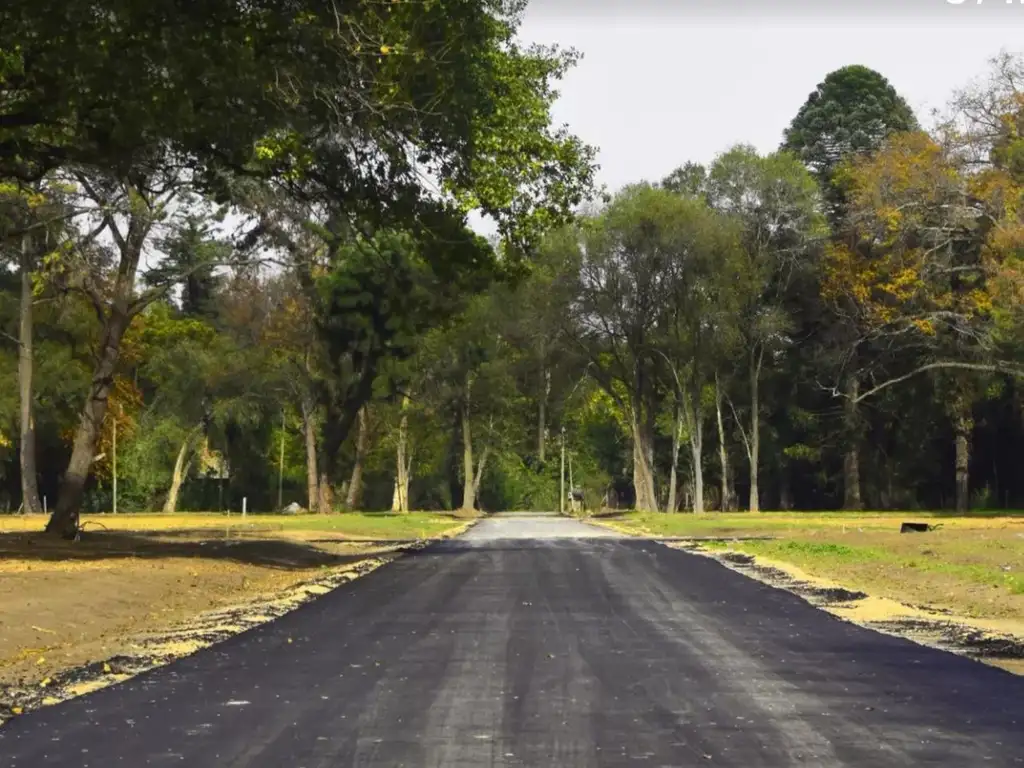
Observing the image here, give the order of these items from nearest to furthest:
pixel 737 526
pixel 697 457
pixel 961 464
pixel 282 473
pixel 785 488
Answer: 1. pixel 737 526
2. pixel 961 464
3. pixel 697 457
4. pixel 785 488
5. pixel 282 473

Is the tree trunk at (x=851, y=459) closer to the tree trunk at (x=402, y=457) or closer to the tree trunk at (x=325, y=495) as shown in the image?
the tree trunk at (x=402, y=457)

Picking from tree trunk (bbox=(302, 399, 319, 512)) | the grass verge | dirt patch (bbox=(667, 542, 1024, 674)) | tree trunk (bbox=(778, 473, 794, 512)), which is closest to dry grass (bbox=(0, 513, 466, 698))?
dirt patch (bbox=(667, 542, 1024, 674))

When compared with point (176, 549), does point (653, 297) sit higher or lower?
higher

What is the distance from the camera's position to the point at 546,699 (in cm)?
1046

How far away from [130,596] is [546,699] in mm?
10900

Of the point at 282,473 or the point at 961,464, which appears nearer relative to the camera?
the point at 961,464

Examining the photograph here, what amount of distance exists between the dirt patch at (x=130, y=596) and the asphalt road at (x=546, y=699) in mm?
632

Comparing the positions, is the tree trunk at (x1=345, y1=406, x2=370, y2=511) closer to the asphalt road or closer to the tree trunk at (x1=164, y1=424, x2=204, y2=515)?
the tree trunk at (x1=164, y1=424, x2=204, y2=515)

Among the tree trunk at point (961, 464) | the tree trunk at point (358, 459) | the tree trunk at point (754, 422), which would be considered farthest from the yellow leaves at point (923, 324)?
the tree trunk at point (358, 459)

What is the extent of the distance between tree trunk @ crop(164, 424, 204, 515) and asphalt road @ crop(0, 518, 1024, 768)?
2336 inches

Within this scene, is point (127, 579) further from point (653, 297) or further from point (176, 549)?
point (653, 297)

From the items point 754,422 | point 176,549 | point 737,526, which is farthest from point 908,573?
point 754,422

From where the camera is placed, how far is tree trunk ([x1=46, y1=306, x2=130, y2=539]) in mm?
32094

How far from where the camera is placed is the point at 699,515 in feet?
194
